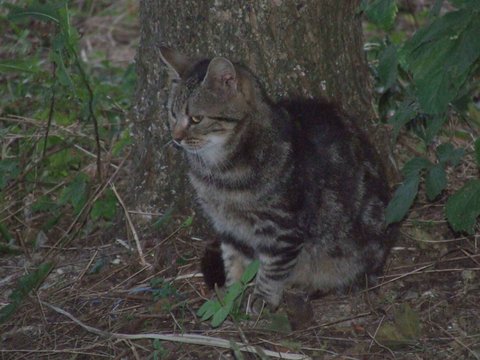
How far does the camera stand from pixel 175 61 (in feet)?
13.1

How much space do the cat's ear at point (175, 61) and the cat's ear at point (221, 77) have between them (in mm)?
237

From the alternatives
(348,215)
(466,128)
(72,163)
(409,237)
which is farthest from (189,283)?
(466,128)

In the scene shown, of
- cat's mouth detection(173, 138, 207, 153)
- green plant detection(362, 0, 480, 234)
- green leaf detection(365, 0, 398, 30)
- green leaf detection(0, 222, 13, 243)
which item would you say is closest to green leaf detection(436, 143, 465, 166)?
green plant detection(362, 0, 480, 234)

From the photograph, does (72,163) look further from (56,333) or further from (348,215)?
(348,215)

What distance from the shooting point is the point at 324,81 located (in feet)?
14.4

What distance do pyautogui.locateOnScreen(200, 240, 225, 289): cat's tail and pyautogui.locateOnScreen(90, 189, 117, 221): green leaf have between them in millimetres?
793

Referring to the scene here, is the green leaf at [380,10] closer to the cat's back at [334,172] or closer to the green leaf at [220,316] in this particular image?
the cat's back at [334,172]

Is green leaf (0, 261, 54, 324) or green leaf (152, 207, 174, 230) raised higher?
green leaf (152, 207, 174, 230)

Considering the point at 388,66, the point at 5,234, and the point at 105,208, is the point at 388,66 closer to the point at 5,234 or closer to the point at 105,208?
the point at 105,208

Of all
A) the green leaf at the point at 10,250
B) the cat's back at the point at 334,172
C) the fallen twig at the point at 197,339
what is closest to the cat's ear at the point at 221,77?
the cat's back at the point at 334,172

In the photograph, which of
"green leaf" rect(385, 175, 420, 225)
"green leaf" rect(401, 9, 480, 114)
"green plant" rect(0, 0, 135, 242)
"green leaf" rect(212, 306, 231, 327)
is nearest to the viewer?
"green leaf" rect(401, 9, 480, 114)

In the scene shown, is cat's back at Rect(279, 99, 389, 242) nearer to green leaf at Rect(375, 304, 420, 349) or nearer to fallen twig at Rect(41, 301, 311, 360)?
green leaf at Rect(375, 304, 420, 349)

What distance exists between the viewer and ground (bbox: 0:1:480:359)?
3.62 metres

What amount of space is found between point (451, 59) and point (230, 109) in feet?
3.57
